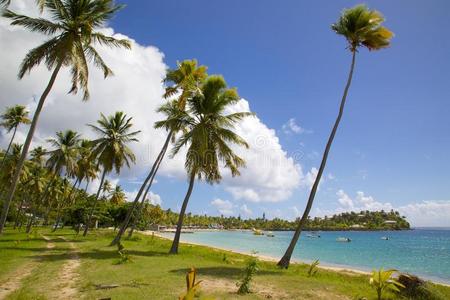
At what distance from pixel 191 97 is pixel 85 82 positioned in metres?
7.61

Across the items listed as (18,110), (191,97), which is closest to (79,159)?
(18,110)

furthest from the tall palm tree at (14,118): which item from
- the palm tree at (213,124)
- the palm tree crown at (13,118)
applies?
the palm tree at (213,124)

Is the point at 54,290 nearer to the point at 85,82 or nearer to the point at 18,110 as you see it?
the point at 85,82

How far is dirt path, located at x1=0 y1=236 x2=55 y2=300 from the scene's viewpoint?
9.23 meters

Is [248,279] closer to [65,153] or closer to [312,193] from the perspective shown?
[312,193]

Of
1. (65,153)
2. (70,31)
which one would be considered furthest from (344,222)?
(70,31)

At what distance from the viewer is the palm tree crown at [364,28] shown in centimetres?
1638

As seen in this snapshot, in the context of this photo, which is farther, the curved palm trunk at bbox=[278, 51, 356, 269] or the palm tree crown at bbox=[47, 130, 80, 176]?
the palm tree crown at bbox=[47, 130, 80, 176]

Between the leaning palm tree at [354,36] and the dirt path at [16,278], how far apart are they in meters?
10.6

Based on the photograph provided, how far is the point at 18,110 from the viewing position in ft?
112

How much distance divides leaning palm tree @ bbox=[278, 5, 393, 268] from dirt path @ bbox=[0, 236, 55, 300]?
10627 millimetres

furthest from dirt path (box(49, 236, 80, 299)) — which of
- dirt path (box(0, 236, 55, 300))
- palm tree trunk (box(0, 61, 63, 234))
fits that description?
palm tree trunk (box(0, 61, 63, 234))

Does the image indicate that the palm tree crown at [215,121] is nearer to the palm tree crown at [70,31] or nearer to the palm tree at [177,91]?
the palm tree at [177,91]

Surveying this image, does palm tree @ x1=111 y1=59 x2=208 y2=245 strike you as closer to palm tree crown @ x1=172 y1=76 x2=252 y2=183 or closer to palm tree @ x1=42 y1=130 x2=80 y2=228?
palm tree crown @ x1=172 y1=76 x2=252 y2=183
